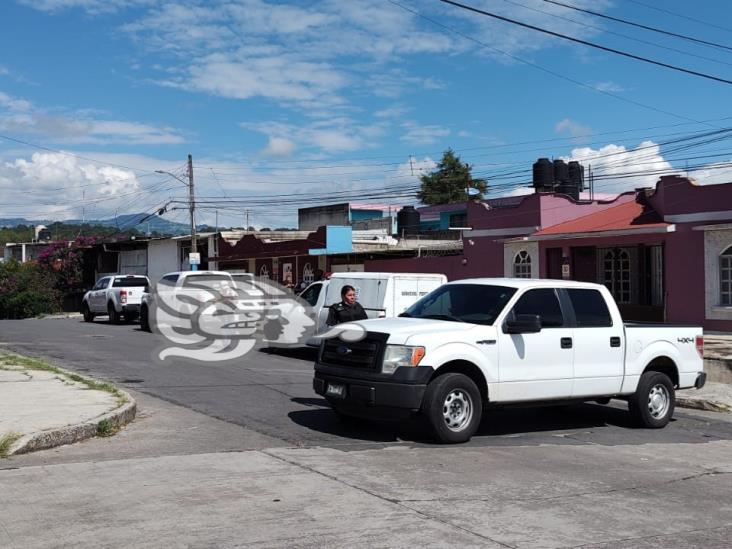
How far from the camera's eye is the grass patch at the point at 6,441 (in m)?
8.15

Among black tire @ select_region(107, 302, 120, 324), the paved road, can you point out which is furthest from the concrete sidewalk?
black tire @ select_region(107, 302, 120, 324)

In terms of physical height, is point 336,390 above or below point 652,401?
above

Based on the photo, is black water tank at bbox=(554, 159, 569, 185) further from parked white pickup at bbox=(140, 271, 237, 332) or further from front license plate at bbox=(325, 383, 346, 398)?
front license plate at bbox=(325, 383, 346, 398)

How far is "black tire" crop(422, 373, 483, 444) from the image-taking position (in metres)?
9.06

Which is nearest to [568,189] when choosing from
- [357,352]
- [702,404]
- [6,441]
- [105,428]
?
[702,404]

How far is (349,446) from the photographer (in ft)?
29.7

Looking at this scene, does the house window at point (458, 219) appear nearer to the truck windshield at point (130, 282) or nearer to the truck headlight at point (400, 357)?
the truck windshield at point (130, 282)

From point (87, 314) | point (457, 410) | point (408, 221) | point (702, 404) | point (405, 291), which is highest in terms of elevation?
point (408, 221)

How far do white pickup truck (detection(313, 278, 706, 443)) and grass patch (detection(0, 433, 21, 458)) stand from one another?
3.41 metres

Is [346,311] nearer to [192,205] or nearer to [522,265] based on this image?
[522,265]

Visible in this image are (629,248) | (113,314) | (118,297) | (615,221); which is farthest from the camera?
(113,314)

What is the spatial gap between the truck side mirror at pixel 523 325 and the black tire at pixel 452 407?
800 mm

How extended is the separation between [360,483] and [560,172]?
33491 mm

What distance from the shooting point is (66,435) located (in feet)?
29.2
